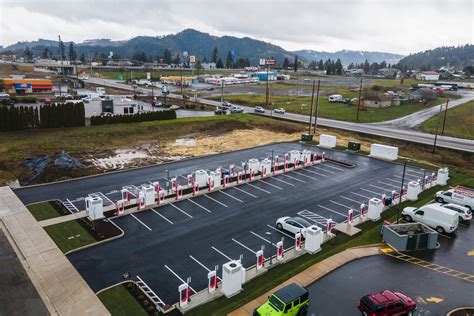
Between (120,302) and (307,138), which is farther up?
(307,138)

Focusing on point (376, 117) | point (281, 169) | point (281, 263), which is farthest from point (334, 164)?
point (376, 117)

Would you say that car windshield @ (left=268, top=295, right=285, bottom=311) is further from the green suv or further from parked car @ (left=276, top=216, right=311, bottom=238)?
parked car @ (left=276, top=216, right=311, bottom=238)

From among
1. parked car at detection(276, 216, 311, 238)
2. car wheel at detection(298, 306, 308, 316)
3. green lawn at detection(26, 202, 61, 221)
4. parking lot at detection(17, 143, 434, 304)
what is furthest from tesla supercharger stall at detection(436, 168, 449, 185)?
green lawn at detection(26, 202, 61, 221)

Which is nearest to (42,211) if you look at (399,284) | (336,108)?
(399,284)

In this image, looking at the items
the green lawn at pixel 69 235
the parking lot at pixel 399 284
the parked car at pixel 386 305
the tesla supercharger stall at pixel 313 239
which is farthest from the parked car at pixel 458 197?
the green lawn at pixel 69 235

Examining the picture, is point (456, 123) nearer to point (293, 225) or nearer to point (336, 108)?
point (336, 108)

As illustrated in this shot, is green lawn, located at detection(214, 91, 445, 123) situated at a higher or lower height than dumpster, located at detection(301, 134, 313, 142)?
higher
